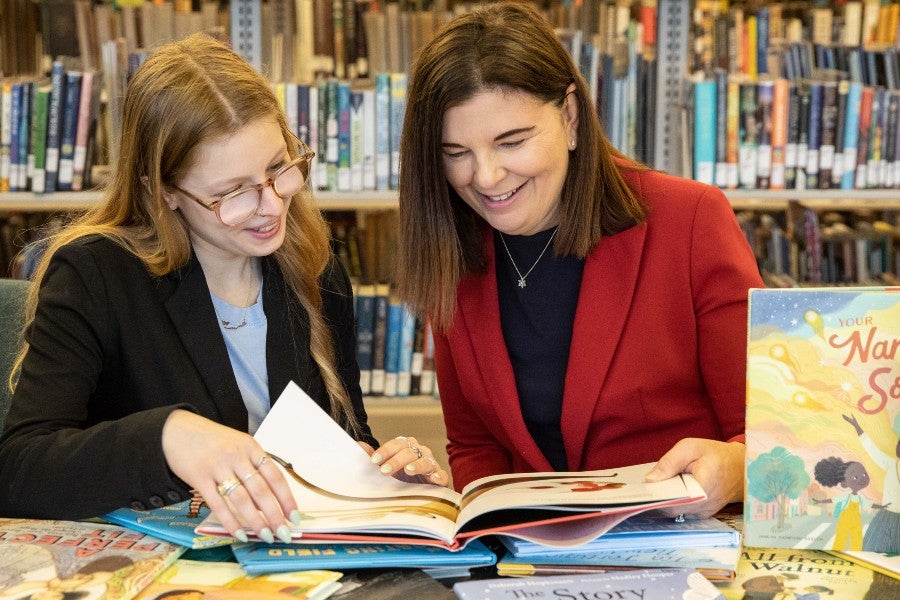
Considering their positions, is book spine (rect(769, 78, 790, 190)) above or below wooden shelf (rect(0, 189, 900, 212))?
above

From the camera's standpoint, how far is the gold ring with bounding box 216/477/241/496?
3.42ft

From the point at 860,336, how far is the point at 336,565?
→ 0.60 m

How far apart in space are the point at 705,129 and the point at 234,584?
6.69ft

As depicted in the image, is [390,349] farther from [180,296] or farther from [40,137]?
[180,296]

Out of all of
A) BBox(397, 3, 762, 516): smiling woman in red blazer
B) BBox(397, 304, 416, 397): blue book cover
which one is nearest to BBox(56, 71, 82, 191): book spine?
BBox(397, 304, 416, 397): blue book cover

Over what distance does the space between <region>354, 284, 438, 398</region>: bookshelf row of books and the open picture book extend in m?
1.53

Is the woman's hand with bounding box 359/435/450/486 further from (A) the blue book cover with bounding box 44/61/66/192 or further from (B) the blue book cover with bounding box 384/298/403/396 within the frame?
(A) the blue book cover with bounding box 44/61/66/192

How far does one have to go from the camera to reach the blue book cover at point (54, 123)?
2.60 metres

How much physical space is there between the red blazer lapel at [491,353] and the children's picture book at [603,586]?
0.51 meters

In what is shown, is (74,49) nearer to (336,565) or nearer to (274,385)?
(274,385)

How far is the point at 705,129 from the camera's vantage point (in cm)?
268

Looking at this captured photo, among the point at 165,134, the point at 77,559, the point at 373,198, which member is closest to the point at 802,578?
the point at 77,559

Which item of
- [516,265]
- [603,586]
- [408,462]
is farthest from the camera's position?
[516,265]

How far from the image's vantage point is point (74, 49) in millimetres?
2766
